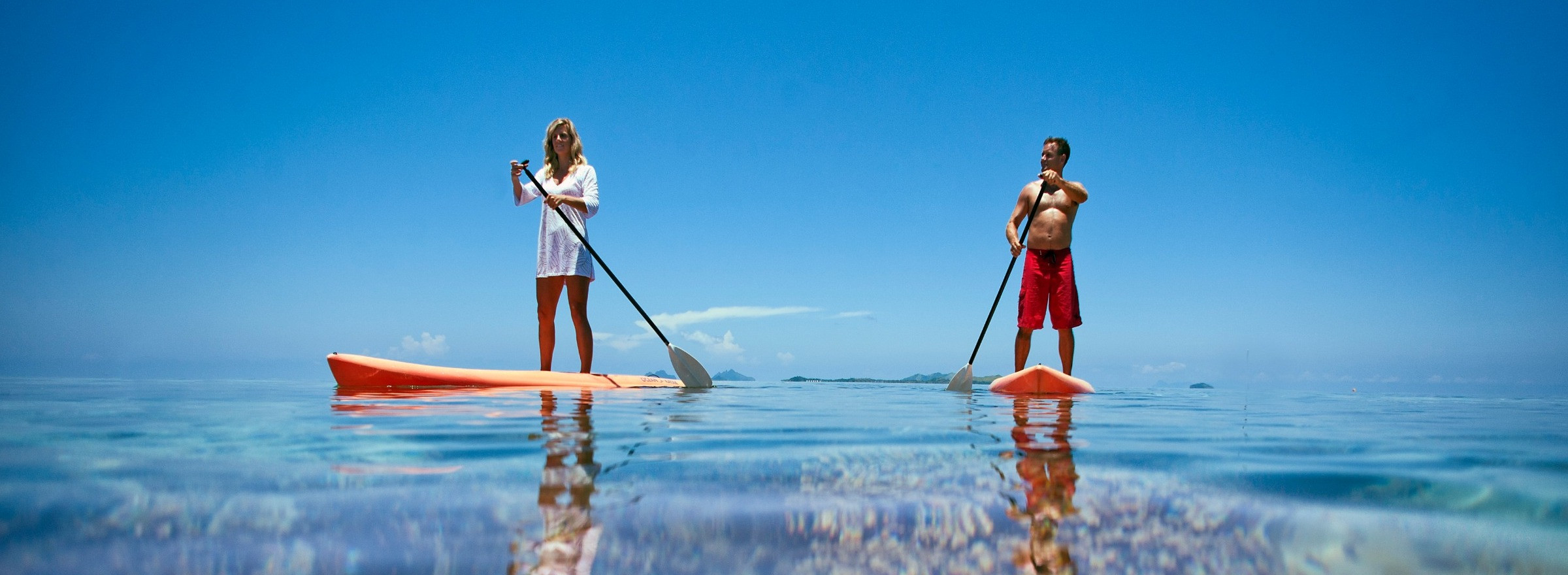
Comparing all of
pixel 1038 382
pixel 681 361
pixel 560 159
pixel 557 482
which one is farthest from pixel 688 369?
pixel 557 482

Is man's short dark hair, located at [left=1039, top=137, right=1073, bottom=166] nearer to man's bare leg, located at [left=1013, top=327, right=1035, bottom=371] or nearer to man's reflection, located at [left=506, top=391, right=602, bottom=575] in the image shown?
man's bare leg, located at [left=1013, top=327, right=1035, bottom=371]

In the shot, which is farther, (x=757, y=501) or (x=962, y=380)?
(x=962, y=380)

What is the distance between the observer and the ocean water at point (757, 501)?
90 centimetres

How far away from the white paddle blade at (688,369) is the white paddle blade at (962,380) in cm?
223

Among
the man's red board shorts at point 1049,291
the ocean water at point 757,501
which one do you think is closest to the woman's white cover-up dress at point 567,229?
the ocean water at point 757,501

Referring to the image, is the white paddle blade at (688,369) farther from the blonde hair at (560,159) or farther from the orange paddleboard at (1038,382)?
the orange paddleboard at (1038,382)

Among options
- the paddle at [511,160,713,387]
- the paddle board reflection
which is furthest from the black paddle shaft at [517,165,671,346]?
the paddle board reflection

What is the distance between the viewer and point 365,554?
89cm

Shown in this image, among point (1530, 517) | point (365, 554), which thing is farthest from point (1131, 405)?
point (365, 554)

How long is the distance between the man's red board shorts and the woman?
12.3 feet

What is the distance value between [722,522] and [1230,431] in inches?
97.1

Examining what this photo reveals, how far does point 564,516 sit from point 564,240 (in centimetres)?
497

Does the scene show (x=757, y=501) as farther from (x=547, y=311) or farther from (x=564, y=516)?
(x=547, y=311)

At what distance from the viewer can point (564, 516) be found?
3.51ft
